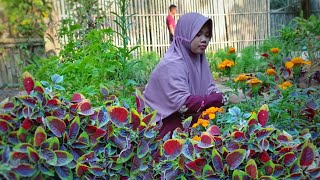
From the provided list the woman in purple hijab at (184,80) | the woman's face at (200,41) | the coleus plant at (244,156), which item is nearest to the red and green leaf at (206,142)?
the coleus plant at (244,156)

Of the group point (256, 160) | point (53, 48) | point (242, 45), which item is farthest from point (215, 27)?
point (256, 160)

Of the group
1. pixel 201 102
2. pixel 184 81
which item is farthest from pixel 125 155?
pixel 184 81

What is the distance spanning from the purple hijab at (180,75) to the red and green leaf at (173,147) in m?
1.01

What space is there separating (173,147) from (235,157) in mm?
209

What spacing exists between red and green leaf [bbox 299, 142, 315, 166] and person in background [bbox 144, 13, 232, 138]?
104cm

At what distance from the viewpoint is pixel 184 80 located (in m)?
2.50

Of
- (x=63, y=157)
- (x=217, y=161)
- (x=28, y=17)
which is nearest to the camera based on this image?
(x=63, y=157)

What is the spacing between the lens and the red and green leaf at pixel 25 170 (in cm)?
105

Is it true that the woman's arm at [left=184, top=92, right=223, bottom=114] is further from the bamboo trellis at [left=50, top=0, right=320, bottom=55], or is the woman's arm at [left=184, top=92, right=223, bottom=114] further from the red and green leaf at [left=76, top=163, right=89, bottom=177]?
the bamboo trellis at [left=50, top=0, right=320, bottom=55]

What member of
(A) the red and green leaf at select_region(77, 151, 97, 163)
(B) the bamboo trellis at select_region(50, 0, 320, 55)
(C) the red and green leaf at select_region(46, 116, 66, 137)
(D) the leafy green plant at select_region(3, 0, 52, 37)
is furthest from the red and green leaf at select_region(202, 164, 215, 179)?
(D) the leafy green plant at select_region(3, 0, 52, 37)

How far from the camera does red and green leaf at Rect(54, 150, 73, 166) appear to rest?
1.18 m

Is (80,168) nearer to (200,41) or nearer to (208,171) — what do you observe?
(208,171)

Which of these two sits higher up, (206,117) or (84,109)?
(84,109)

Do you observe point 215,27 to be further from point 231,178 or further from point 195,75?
point 231,178
